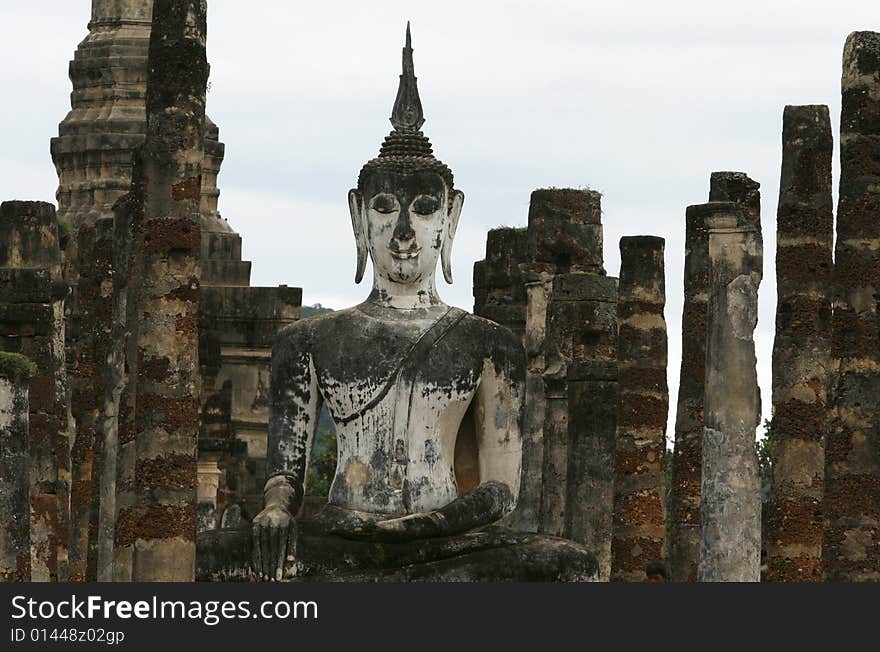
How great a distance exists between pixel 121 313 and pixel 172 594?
12.0m

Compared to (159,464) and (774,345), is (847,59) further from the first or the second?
(159,464)

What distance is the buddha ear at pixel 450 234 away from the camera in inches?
741

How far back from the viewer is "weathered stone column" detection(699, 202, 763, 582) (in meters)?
25.2

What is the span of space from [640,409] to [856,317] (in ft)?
15.4

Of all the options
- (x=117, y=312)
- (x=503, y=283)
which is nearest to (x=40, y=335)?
(x=117, y=312)

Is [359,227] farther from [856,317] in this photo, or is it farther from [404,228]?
[856,317]

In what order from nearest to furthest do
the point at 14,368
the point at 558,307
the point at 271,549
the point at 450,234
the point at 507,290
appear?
the point at 271,549 → the point at 450,234 → the point at 14,368 → the point at 558,307 → the point at 507,290

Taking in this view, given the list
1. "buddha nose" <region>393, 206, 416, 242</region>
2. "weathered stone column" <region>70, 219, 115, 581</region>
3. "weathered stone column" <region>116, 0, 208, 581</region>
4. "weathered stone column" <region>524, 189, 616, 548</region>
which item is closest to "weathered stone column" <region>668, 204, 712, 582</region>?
"weathered stone column" <region>524, 189, 616, 548</region>

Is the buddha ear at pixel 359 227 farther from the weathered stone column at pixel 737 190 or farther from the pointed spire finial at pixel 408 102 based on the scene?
the weathered stone column at pixel 737 190

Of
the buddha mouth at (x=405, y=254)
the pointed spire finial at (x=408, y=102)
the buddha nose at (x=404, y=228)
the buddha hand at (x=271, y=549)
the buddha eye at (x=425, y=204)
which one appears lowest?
the buddha hand at (x=271, y=549)

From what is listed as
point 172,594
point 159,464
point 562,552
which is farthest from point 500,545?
point 159,464

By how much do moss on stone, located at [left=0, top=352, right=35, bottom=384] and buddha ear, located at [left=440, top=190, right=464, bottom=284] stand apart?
4.54m

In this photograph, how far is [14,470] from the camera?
22672 millimetres

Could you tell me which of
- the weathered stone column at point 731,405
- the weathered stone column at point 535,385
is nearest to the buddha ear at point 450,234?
the weathered stone column at point 731,405
